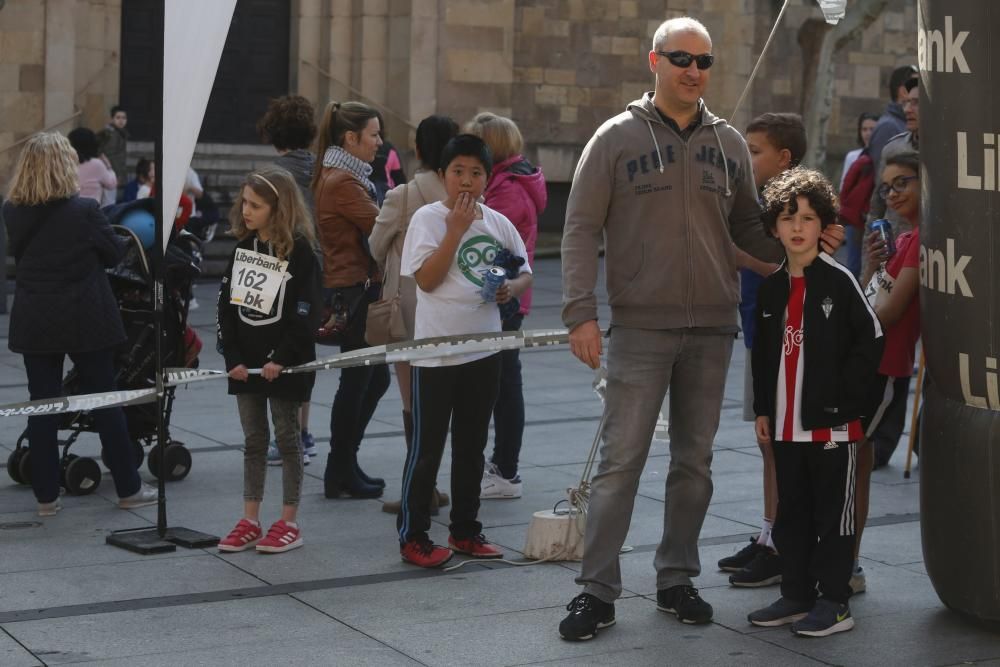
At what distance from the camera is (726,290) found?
5.62 meters

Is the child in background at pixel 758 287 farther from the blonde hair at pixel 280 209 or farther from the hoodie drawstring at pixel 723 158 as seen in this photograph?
the blonde hair at pixel 280 209

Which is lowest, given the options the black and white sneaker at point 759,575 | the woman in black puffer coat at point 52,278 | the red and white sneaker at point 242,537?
the red and white sneaker at point 242,537

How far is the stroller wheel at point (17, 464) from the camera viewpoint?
789 cm

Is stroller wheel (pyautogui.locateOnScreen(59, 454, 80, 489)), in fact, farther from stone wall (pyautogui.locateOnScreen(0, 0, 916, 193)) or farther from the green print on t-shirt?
stone wall (pyautogui.locateOnScreen(0, 0, 916, 193))

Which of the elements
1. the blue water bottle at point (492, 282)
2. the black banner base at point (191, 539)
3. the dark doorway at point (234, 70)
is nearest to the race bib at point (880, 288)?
the blue water bottle at point (492, 282)

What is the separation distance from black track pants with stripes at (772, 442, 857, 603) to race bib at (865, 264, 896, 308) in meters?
0.74

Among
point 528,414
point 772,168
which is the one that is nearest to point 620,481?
point 772,168

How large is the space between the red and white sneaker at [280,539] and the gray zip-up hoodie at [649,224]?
5.85 feet

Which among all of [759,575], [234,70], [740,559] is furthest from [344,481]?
[234,70]

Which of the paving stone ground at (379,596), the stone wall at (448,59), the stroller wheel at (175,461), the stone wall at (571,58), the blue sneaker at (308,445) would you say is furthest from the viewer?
the stone wall at (571,58)

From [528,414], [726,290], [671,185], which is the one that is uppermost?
[671,185]

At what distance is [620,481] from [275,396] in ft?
5.75

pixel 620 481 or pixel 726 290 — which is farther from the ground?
pixel 726 290

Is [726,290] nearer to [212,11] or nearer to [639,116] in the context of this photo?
[639,116]
